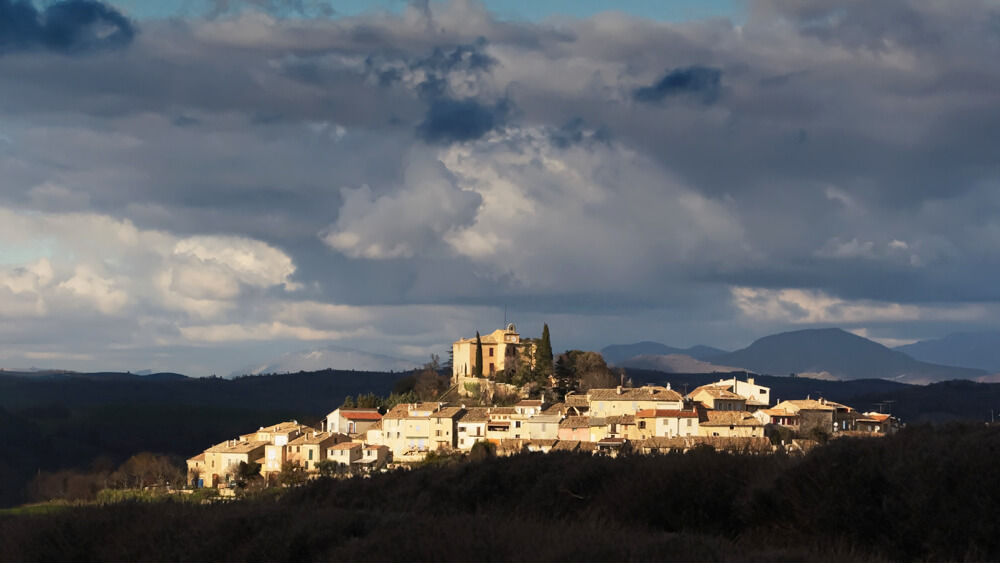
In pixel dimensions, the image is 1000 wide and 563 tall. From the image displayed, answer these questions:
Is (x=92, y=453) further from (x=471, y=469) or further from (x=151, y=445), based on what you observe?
(x=471, y=469)

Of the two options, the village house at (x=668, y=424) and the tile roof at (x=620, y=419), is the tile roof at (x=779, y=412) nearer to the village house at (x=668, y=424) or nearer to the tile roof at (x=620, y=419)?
the village house at (x=668, y=424)

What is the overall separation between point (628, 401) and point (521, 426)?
6256mm

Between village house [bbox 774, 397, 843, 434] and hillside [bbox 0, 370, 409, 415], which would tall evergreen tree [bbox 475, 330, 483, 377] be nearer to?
village house [bbox 774, 397, 843, 434]

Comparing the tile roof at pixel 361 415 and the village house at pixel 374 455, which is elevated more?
the tile roof at pixel 361 415

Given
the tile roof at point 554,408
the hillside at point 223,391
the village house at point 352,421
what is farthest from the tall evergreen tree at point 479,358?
the hillside at point 223,391

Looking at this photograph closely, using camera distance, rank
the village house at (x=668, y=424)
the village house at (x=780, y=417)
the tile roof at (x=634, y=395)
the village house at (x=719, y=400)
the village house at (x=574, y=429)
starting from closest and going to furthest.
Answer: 1. the village house at (x=668, y=424)
2. the village house at (x=574, y=429)
3. the village house at (x=780, y=417)
4. the tile roof at (x=634, y=395)
5. the village house at (x=719, y=400)

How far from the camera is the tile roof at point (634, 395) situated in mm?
59094

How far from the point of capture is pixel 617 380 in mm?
73625

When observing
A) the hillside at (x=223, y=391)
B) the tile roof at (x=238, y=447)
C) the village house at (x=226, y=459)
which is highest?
the hillside at (x=223, y=391)

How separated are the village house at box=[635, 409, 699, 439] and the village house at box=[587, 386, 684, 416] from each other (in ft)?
9.76

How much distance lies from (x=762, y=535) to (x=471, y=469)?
6.93 m

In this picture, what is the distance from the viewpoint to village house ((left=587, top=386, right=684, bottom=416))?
58469mm

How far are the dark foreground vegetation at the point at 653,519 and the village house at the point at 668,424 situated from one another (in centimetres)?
3677

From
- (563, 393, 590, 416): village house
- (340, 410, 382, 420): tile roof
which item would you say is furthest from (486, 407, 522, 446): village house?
(340, 410, 382, 420): tile roof
